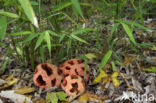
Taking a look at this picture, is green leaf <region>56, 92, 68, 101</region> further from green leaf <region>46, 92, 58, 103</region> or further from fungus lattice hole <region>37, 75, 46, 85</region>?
fungus lattice hole <region>37, 75, 46, 85</region>

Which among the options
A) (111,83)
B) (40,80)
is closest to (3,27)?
(40,80)

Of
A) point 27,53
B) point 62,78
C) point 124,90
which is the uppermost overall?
point 27,53

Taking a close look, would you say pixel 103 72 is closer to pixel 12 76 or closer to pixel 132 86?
pixel 132 86

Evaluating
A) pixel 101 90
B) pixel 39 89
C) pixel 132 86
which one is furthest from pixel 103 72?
pixel 39 89

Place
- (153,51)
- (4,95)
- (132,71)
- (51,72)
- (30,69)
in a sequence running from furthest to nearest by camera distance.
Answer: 1. (153,51)
2. (30,69)
3. (132,71)
4. (51,72)
5. (4,95)

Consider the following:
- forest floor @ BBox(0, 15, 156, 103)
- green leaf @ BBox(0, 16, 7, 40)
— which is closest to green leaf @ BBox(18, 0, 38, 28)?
green leaf @ BBox(0, 16, 7, 40)

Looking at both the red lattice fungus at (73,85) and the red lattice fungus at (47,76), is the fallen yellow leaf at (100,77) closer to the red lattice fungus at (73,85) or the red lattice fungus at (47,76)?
the red lattice fungus at (73,85)
